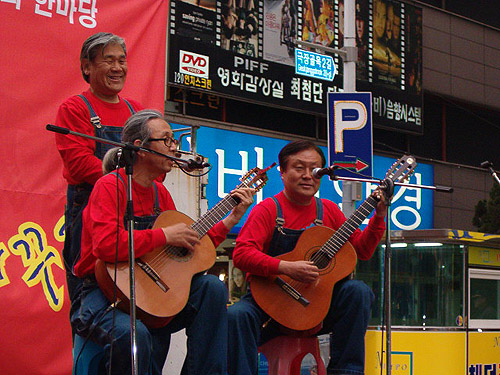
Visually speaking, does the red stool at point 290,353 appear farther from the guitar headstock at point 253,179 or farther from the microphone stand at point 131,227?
the microphone stand at point 131,227

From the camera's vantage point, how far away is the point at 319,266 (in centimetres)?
407

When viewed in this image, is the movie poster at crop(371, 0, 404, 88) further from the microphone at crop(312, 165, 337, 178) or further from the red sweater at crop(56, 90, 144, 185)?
the red sweater at crop(56, 90, 144, 185)

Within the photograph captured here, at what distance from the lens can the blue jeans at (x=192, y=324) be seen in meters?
3.31

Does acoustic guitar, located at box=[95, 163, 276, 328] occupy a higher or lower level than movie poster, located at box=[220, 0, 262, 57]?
lower

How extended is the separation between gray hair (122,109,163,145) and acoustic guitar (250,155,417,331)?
3.22 ft

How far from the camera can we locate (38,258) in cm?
515

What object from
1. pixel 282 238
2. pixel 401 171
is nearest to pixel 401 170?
pixel 401 171

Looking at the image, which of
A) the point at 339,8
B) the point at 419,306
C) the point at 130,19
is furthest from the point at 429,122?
the point at 130,19

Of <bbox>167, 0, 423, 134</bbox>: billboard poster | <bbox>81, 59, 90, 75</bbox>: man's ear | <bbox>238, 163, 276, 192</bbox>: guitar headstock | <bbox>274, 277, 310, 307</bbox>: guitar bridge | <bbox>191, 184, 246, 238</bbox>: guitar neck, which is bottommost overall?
<bbox>274, 277, 310, 307</bbox>: guitar bridge

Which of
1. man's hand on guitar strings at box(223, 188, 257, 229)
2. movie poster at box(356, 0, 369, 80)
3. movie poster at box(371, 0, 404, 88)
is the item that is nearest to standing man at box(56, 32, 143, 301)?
man's hand on guitar strings at box(223, 188, 257, 229)

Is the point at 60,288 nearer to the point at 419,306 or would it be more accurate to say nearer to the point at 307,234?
the point at 307,234

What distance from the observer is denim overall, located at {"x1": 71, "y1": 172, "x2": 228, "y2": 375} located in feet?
10.9

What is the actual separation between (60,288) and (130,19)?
196 centimetres

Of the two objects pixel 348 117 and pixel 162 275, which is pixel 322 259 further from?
pixel 348 117
